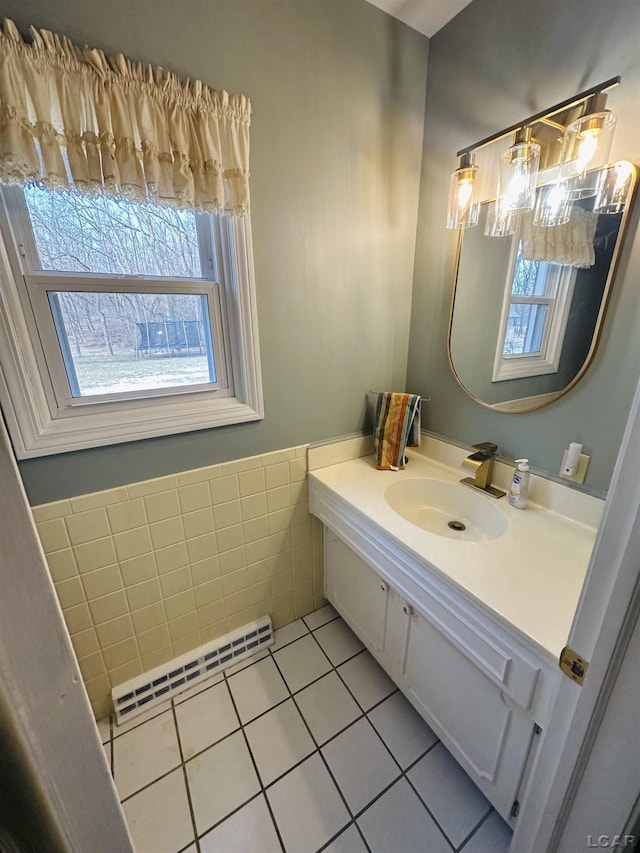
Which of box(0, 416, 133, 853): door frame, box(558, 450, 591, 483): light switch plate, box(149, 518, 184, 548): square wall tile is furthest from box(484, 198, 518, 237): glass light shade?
box(149, 518, 184, 548): square wall tile

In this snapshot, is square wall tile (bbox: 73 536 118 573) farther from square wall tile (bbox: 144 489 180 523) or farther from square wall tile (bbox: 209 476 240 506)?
square wall tile (bbox: 209 476 240 506)

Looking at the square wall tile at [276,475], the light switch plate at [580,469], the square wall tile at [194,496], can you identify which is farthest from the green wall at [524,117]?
the square wall tile at [194,496]

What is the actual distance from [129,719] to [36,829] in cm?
135

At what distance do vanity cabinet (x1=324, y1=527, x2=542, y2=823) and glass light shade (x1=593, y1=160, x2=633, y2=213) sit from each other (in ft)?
3.83

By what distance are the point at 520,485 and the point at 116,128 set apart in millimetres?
1612

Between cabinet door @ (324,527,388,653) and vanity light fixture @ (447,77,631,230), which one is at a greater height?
vanity light fixture @ (447,77,631,230)

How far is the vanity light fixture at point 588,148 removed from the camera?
2.88ft

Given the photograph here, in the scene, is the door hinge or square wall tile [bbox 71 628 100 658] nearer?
the door hinge

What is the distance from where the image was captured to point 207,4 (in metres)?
0.96

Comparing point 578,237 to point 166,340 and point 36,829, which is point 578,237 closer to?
point 166,340

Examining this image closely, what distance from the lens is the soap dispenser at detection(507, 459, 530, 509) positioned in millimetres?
1189

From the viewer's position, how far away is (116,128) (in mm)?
886

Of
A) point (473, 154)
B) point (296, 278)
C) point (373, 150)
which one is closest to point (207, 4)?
point (373, 150)

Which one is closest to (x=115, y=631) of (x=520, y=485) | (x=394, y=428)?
(x=394, y=428)
